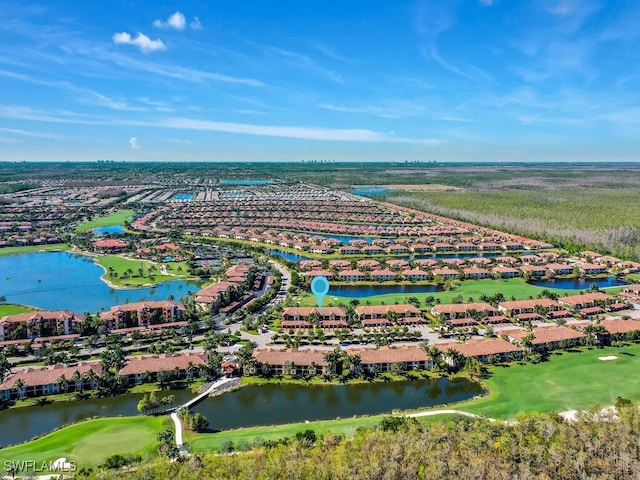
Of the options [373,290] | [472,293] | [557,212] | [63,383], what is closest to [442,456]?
[63,383]

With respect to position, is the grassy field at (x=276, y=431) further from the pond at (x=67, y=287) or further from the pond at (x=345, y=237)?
the pond at (x=345, y=237)

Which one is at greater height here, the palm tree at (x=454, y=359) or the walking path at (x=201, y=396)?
the palm tree at (x=454, y=359)

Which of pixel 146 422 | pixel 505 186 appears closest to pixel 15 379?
pixel 146 422

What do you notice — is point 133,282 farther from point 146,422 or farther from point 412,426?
point 412,426

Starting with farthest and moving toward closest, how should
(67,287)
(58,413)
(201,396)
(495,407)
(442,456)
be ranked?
(67,287) → (201,396) → (58,413) → (495,407) → (442,456)

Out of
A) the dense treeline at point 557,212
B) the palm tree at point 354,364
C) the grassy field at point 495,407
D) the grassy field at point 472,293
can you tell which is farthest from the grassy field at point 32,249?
the dense treeline at point 557,212

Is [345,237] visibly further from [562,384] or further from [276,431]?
[276,431]
